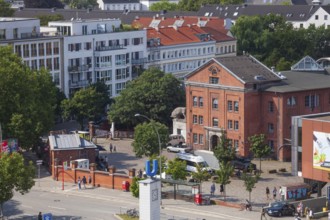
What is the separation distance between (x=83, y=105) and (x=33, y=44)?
1205 centimetres

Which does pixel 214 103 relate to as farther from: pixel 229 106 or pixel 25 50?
pixel 25 50

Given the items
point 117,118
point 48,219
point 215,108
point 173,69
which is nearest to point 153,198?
point 48,219

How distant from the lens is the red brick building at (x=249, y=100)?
10050 cm

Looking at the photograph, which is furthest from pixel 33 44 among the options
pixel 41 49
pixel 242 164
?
pixel 242 164

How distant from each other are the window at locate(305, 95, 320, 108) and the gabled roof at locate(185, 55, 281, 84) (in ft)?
12.5

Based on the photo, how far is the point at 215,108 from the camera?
104125mm

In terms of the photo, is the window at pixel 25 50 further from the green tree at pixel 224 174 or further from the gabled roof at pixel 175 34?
the green tree at pixel 224 174

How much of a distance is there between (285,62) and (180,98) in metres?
37.8

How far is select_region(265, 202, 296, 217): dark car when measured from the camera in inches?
2886

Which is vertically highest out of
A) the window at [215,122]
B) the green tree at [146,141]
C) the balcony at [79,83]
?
the balcony at [79,83]

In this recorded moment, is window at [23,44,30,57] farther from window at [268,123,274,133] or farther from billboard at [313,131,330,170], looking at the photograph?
billboard at [313,131,330,170]

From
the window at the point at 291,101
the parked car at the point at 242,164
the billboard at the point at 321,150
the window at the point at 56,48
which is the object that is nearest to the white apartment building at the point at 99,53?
the window at the point at 56,48

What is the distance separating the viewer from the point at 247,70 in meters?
102

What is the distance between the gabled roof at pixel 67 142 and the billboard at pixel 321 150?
26448 mm
